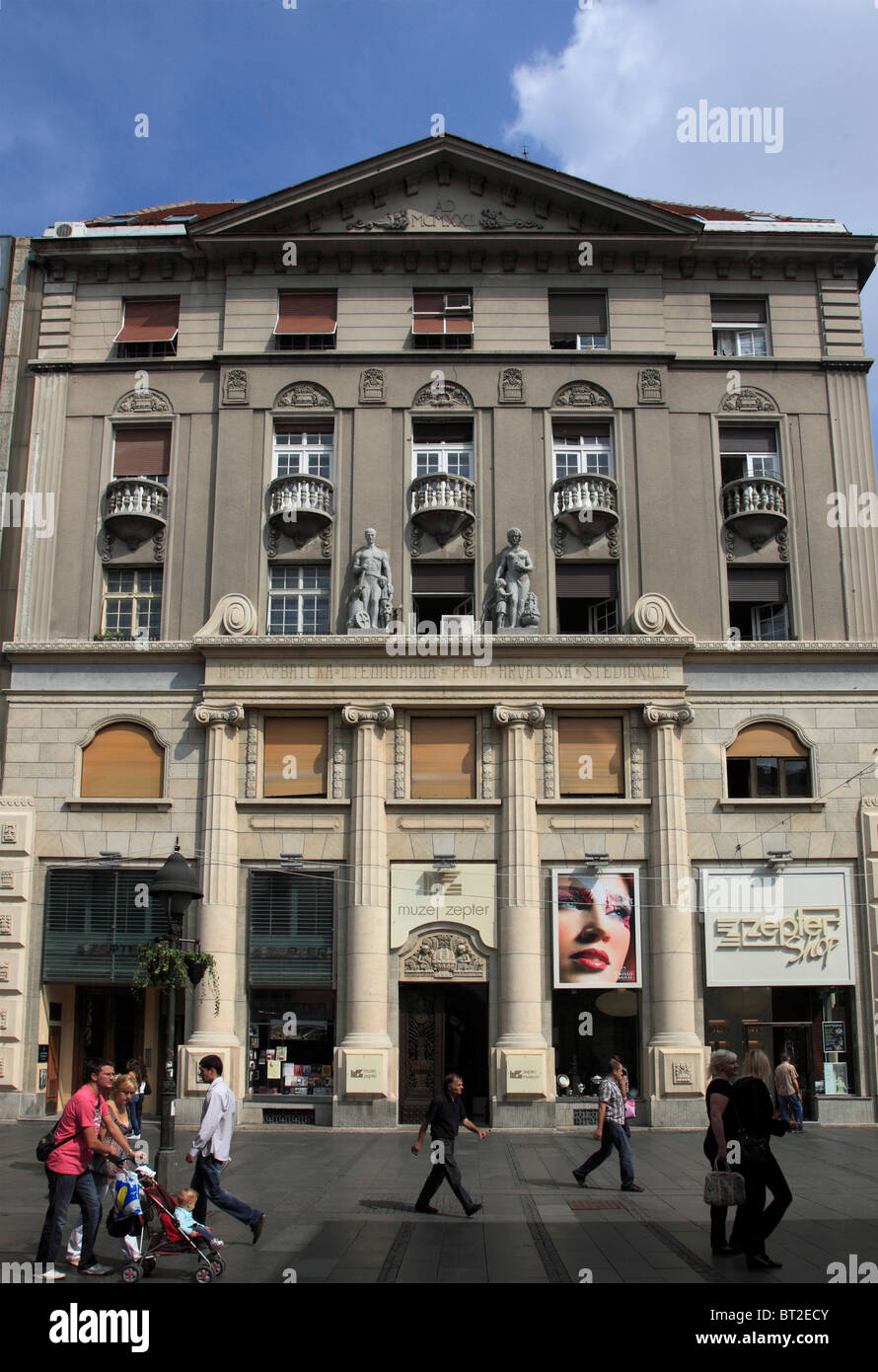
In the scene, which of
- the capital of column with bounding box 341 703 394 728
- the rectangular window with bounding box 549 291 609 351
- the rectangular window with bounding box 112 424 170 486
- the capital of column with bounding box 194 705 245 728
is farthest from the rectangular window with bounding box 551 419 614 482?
the rectangular window with bounding box 112 424 170 486

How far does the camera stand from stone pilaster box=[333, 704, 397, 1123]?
24.1 meters

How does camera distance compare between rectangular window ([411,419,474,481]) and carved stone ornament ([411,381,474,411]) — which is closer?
rectangular window ([411,419,474,481])

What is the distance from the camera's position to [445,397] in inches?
1120

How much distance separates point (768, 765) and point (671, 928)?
4.58 meters

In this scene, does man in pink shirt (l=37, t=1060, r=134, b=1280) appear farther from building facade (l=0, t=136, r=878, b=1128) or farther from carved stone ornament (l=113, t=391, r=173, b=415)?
carved stone ornament (l=113, t=391, r=173, b=415)

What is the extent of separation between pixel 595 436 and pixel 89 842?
15706mm

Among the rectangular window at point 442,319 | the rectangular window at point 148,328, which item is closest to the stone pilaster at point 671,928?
the rectangular window at point 442,319

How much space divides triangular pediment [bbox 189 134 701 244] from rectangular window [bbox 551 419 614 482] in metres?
4.94

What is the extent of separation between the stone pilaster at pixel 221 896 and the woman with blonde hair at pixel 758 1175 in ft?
49.5

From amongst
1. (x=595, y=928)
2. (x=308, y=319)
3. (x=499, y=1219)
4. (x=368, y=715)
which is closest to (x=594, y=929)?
(x=595, y=928)

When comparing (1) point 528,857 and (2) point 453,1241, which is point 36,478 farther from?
(2) point 453,1241

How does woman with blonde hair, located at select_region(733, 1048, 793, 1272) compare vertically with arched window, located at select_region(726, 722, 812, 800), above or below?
below

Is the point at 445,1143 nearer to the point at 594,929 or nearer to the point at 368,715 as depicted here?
the point at 594,929

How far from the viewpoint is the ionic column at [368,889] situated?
24594 millimetres
